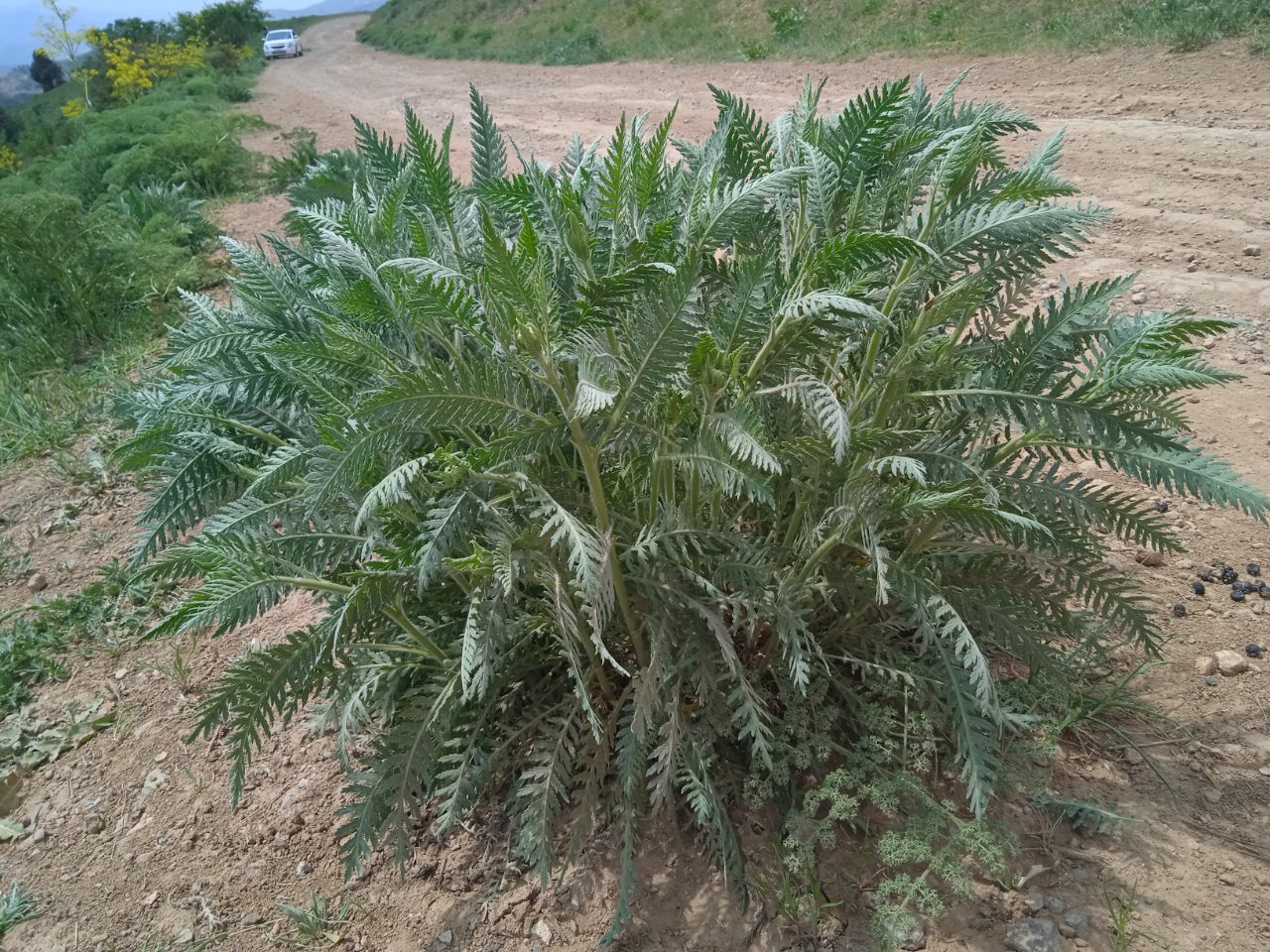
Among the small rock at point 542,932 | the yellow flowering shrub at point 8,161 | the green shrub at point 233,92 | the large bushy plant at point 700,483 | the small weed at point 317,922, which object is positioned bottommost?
the yellow flowering shrub at point 8,161

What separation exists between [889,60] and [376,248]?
9.42 meters

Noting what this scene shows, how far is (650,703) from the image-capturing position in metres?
1.55

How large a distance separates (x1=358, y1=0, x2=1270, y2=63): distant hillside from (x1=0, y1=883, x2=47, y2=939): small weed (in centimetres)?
847

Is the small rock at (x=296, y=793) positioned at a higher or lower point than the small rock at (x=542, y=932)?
lower

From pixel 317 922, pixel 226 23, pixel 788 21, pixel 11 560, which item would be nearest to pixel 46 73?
pixel 226 23

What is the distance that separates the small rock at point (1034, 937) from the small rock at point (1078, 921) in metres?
0.03

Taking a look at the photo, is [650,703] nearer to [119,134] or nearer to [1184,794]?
[1184,794]

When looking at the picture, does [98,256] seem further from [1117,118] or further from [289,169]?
[1117,118]

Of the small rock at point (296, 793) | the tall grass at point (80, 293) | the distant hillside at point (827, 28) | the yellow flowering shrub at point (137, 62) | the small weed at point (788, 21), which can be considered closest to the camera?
the small rock at point (296, 793)

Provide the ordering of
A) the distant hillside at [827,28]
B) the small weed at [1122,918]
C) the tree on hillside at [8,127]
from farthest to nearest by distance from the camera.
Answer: the tree on hillside at [8,127] → the distant hillside at [827,28] → the small weed at [1122,918]

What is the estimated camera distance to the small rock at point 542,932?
1.70 metres

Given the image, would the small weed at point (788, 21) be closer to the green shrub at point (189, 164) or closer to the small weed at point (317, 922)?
the green shrub at point (189, 164)

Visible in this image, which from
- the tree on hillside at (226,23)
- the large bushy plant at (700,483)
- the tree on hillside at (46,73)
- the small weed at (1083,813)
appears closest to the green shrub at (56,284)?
the large bushy plant at (700,483)

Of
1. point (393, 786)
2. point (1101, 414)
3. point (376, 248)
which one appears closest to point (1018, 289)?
point (1101, 414)
